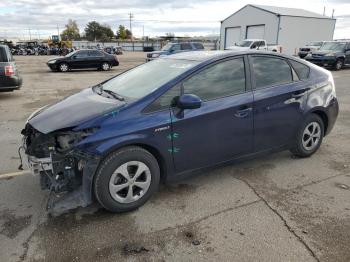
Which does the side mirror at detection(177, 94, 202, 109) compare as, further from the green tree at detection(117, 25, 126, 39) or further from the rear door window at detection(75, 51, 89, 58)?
the green tree at detection(117, 25, 126, 39)

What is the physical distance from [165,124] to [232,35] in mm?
39423

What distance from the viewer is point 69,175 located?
3.20 m

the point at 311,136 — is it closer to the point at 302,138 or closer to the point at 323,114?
the point at 302,138

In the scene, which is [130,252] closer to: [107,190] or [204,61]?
[107,190]

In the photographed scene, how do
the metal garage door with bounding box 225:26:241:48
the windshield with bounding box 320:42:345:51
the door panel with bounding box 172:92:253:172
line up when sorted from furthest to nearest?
the metal garage door with bounding box 225:26:241:48, the windshield with bounding box 320:42:345:51, the door panel with bounding box 172:92:253:172

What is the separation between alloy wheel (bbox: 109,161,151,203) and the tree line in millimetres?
92122

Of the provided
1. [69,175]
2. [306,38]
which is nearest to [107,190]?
[69,175]

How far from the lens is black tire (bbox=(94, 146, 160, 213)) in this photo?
10.4 ft

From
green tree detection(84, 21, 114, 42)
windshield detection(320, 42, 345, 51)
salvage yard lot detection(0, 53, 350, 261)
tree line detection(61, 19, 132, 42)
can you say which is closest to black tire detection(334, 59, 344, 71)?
windshield detection(320, 42, 345, 51)

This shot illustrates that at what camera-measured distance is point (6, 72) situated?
32.3 ft

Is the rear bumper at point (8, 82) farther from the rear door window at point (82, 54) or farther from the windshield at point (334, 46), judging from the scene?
the windshield at point (334, 46)

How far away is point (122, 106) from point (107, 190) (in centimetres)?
85

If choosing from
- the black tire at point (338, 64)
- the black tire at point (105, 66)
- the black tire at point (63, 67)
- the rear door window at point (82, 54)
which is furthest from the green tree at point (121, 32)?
the black tire at point (338, 64)

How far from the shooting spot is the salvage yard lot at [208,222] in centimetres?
281
